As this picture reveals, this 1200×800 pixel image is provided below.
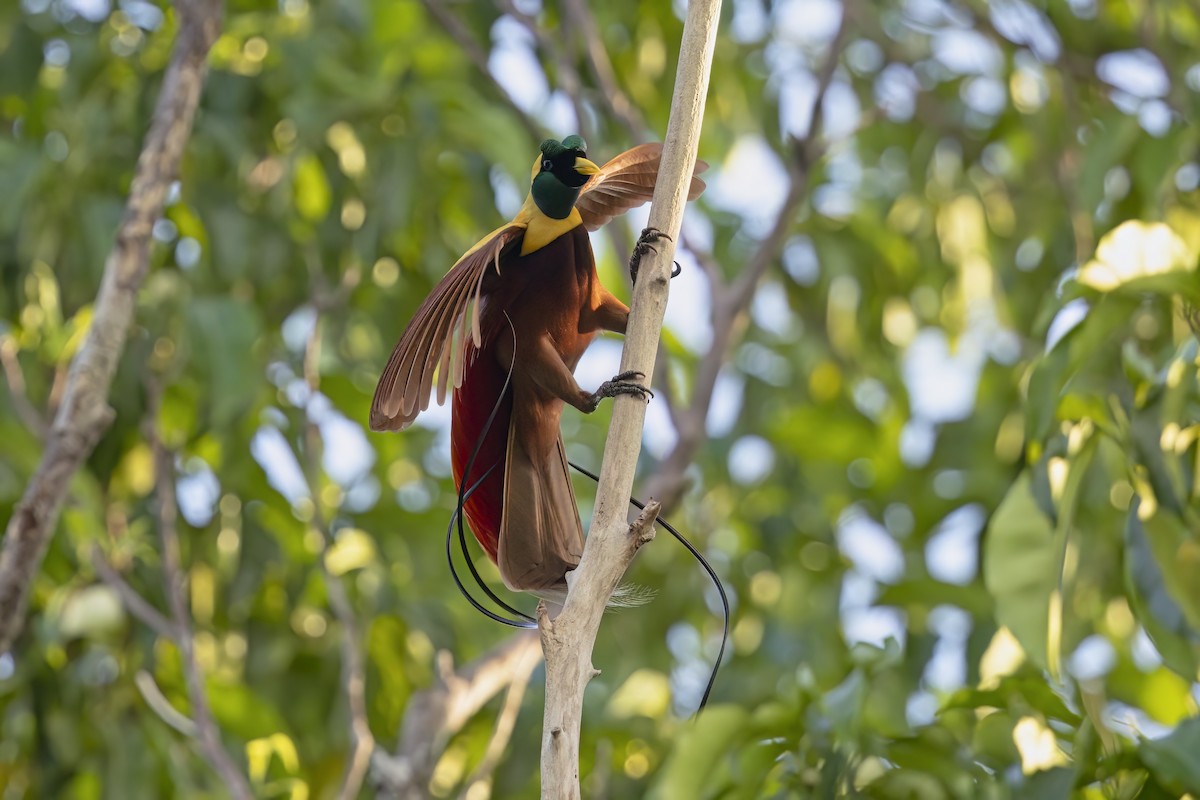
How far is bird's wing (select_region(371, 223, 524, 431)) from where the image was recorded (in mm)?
733

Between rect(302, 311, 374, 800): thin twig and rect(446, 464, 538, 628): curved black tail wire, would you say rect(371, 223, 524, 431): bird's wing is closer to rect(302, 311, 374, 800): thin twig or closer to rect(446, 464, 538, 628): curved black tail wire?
rect(446, 464, 538, 628): curved black tail wire

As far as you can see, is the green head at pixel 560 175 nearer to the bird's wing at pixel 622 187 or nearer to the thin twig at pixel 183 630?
the bird's wing at pixel 622 187

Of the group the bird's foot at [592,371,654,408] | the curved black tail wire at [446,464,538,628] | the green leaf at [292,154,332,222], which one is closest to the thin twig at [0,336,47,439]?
the green leaf at [292,154,332,222]

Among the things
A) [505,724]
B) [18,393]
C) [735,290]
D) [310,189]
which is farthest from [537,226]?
[310,189]

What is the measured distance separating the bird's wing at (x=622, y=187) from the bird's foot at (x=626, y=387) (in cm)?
13

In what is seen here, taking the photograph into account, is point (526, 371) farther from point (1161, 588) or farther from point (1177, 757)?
point (1161, 588)

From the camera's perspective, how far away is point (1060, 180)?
249 centimetres

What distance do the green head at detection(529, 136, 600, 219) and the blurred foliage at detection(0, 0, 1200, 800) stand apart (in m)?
0.73

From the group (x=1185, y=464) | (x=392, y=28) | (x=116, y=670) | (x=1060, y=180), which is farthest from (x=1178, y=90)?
(x=116, y=670)

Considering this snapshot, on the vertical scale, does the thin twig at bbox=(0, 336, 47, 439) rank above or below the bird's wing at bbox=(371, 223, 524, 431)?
below

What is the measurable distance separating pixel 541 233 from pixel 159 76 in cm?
142

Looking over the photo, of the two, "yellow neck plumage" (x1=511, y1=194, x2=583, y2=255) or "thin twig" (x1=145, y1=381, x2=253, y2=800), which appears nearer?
"yellow neck plumage" (x1=511, y1=194, x2=583, y2=255)

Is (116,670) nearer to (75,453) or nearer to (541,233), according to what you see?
(75,453)

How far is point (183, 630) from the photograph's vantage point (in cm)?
157
